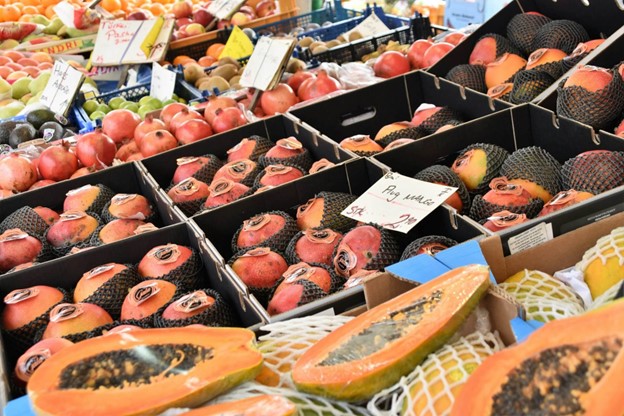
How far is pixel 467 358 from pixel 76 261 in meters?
1.34

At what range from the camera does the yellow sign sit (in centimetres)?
468

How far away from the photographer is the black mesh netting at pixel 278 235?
208cm

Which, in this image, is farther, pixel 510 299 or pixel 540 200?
pixel 540 200

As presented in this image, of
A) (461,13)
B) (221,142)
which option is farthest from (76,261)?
(461,13)

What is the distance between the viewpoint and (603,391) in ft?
2.63

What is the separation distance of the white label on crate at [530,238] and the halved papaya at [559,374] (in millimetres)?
607

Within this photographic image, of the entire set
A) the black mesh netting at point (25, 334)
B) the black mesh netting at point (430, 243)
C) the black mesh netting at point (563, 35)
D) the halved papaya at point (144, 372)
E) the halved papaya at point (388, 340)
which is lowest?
the black mesh netting at point (25, 334)

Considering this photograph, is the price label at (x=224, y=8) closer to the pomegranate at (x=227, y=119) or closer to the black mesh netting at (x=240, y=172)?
the pomegranate at (x=227, y=119)

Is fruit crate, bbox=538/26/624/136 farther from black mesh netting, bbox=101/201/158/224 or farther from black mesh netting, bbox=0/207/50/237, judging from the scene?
black mesh netting, bbox=0/207/50/237

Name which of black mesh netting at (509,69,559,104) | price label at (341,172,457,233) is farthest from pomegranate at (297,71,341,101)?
price label at (341,172,457,233)

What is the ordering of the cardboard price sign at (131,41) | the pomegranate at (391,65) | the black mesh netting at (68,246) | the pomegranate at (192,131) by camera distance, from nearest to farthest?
the black mesh netting at (68,246) → the pomegranate at (192,131) → the pomegranate at (391,65) → the cardboard price sign at (131,41)

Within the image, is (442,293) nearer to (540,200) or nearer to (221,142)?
(540,200)

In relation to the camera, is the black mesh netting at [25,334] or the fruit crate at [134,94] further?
the fruit crate at [134,94]

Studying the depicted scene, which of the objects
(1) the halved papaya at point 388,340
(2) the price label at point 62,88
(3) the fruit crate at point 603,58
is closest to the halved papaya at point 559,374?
(1) the halved papaya at point 388,340
